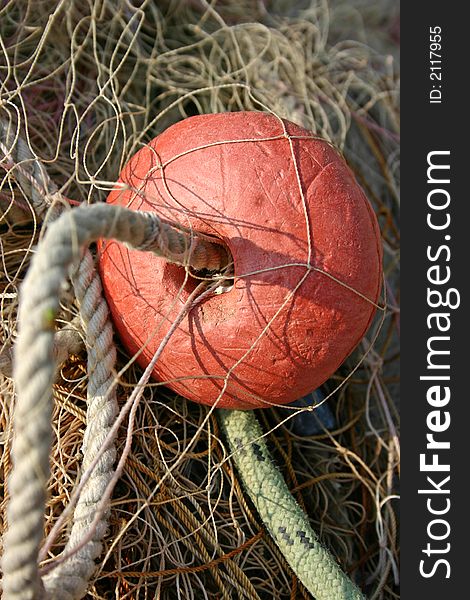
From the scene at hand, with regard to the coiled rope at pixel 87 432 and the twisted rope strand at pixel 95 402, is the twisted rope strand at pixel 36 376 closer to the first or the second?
the coiled rope at pixel 87 432

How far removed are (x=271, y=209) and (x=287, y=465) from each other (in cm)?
73

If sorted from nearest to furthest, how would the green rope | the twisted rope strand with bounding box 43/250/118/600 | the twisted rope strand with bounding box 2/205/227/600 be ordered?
the twisted rope strand with bounding box 2/205/227/600
the twisted rope strand with bounding box 43/250/118/600
the green rope

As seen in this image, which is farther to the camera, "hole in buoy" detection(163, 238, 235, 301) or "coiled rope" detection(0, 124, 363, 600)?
"hole in buoy" detection(163, 238, 235, 301)

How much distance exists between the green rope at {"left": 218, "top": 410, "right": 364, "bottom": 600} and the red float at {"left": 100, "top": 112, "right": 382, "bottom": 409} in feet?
0.50

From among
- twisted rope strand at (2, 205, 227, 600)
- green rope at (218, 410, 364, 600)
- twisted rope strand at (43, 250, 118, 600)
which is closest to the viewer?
twisted rope strand at (2, 205, 227, 600)

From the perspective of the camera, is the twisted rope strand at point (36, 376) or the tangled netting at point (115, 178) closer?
the twisted rope strand at point (36, 376)

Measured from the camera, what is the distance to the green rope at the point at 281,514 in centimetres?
154

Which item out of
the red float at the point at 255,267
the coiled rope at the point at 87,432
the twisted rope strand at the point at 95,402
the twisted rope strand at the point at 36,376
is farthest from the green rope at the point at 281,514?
the twisted rope strand at the point at 36,376

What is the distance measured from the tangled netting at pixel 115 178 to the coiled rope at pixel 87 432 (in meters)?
0.08

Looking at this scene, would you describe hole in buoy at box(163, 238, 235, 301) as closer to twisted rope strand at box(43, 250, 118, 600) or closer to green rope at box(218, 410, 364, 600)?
twisted rope strand at box(43, 250, 118, 600)

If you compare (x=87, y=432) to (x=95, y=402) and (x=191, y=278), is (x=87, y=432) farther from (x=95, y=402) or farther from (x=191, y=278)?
(x=191, y=278)

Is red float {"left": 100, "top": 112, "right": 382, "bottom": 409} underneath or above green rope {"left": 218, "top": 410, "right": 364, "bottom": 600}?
above

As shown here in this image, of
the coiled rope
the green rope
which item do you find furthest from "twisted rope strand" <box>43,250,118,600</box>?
the green rope

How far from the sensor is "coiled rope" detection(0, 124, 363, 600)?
1.00 meters
